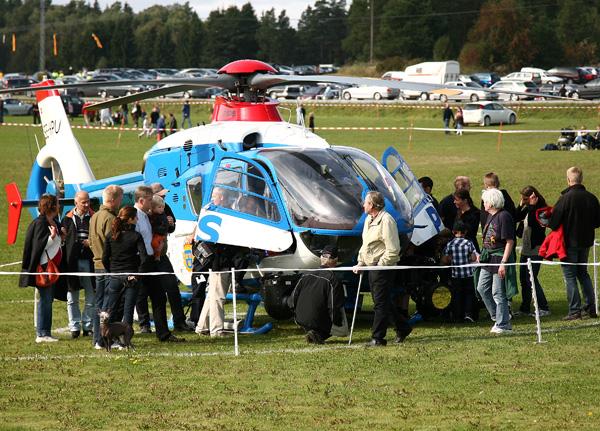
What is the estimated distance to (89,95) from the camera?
83.8 m

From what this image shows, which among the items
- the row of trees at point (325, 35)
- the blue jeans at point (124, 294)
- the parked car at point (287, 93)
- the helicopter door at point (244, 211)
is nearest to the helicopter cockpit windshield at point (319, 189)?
the helicopter door at point (244, 211)

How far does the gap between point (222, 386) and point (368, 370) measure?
1.45m

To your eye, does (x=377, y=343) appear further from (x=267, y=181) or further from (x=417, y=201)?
(x=417, y=201)

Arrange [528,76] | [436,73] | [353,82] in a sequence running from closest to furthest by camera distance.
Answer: [353,82] < [528,76] < [436,73]

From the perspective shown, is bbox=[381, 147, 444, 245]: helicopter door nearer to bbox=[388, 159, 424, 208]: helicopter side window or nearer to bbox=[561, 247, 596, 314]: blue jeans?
bbox=[388, 159, 424, 208]: helicopter side window

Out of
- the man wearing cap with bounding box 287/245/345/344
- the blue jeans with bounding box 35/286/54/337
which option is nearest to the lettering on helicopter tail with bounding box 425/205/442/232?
the man wearing cap with bounding box 287/245/345/344

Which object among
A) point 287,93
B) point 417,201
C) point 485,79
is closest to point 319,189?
point 417,201

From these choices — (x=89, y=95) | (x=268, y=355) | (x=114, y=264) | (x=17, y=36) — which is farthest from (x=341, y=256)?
(x=17, y=36)

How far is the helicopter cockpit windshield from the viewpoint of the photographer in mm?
13070

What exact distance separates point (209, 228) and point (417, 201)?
108 inches

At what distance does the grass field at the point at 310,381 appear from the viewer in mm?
8961

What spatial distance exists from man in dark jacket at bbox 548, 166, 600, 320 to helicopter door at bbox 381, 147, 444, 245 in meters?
1.46

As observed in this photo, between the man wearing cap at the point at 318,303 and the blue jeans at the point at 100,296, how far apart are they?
2.11m

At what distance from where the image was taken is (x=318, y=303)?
40.6 ft
